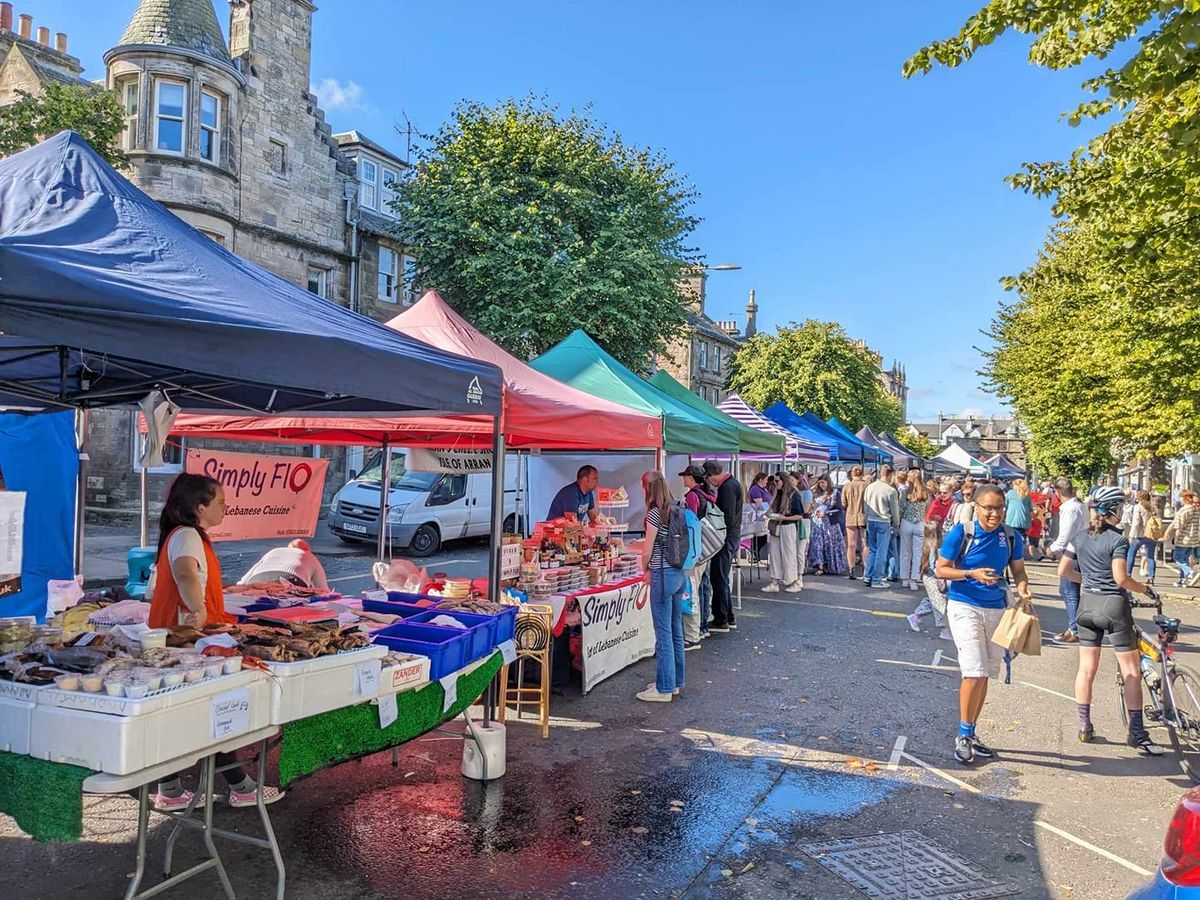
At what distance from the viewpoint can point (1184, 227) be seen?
8.47 meters

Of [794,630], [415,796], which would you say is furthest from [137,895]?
[794,630]

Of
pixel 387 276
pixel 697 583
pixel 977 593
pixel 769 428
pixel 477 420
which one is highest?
pixel 387 276

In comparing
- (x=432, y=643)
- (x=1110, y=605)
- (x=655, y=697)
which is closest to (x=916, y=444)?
(x=1110, y=605)

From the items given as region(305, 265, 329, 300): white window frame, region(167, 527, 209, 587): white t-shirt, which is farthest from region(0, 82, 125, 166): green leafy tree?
region(167, 527, 209, 587): white t-shirt

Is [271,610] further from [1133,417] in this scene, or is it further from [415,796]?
[1133,417]

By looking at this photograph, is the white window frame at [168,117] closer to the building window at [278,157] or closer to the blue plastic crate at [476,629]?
the building window at [278,157]

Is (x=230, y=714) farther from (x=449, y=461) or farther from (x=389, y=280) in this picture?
(x=389, y=280)

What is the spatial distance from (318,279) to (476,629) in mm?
21902

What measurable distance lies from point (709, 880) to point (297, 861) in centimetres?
199

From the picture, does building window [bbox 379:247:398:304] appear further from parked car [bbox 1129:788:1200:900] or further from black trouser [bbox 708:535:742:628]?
parked car [bbox 1129:788:1200:900]

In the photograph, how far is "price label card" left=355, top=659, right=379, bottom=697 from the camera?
12.2 ft

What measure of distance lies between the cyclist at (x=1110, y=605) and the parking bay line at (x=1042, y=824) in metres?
1.47

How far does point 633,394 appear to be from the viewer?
9.27m

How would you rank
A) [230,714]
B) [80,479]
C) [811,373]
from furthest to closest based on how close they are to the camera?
[811,373] → [80,479] → [230,714]
